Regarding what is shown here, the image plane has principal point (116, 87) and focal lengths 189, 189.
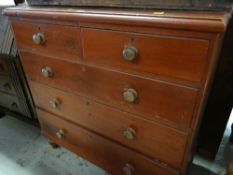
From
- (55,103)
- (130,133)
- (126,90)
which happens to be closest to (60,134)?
(55,103)

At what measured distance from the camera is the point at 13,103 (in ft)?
5.01

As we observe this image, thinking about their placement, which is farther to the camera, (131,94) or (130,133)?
(130,133)

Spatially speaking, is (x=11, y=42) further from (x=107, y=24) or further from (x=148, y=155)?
(x=148, y=155)

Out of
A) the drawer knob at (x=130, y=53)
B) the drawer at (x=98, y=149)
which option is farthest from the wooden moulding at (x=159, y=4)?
the drawer at (x=98, y=149)

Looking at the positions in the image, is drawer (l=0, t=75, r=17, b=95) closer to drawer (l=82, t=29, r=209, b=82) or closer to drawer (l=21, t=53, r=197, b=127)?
drawer (l=21, t=53, r=197, b=127)

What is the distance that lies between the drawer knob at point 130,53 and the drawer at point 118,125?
27cm

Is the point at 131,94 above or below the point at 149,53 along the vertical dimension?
below

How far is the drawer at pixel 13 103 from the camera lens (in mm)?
1476

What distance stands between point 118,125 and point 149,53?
0.40 metres

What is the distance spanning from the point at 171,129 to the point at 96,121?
392mm

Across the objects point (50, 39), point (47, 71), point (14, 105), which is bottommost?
point (14, 105)

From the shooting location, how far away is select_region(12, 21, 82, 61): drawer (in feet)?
2.55

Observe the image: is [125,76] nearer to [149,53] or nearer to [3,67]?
[149,53]

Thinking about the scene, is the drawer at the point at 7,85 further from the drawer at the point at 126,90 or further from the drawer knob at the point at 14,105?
the drawer at the point at 126,90
